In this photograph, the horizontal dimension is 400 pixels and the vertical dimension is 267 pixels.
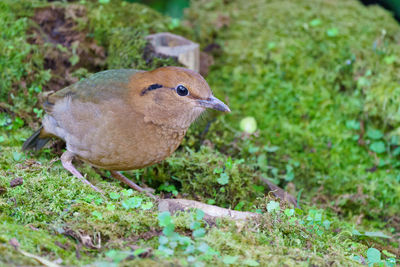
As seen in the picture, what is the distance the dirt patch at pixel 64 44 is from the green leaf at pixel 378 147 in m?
3.57

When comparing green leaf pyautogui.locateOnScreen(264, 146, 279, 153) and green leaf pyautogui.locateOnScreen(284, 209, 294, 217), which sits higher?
green leaf pyautogui.locateOnScreen(284, 209, 294, 217)

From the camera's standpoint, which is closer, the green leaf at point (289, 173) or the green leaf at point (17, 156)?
the green leaf at point (17, 156)

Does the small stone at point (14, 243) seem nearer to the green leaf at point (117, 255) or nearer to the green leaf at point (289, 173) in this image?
the green leaf at point (117, 255)

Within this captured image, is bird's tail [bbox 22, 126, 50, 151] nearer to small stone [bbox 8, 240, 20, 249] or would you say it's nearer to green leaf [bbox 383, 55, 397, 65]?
small stone [bbox 8, 240, 20, 249]

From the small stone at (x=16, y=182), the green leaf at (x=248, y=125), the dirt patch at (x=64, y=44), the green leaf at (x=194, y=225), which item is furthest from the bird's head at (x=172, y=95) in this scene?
the green leaf at (x=248, y=125)

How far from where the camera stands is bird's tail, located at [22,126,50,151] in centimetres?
447

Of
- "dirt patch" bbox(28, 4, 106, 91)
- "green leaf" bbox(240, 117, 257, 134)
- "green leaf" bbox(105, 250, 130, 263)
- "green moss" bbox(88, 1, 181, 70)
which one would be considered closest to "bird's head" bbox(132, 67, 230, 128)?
"green moss" bbox(88, 1, 181, 70)

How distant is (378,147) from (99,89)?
351 cm

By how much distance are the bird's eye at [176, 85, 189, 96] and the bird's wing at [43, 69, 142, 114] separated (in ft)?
1.55

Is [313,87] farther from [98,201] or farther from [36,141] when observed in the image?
[98,201]

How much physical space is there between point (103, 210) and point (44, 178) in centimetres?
76

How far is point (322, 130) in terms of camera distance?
18.8ft

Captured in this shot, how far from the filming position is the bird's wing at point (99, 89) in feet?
12.9

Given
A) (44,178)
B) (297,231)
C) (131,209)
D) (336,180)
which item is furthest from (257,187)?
(44,178)
